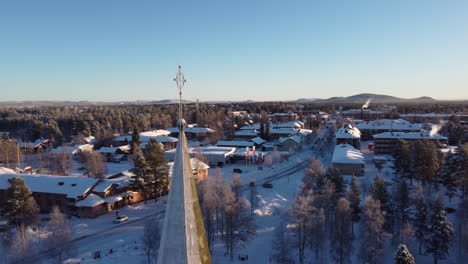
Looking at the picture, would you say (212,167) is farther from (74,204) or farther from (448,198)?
(448,198)

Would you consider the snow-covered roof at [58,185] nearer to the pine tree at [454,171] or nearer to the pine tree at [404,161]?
the pine tree at [404,161]

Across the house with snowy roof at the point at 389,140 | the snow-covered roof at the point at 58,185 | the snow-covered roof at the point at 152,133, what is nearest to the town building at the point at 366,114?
the house with snowy roof at the point at 389,140

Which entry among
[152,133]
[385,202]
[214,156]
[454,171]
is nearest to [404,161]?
[454,171]

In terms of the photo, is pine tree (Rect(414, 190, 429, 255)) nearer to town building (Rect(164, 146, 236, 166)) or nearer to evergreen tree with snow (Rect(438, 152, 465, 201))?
evergreen tree with snow (Rect(438, 152, 465, 201))

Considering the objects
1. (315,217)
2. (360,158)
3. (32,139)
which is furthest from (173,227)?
(32,139)

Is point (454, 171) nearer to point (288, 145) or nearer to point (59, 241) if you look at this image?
point (288, 145)

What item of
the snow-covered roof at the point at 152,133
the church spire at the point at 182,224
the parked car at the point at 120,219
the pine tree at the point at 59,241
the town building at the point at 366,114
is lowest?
the parked car at the point at 120,219
